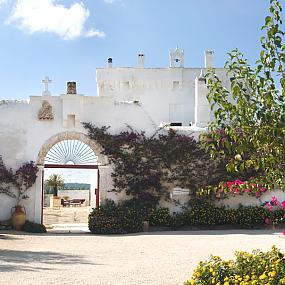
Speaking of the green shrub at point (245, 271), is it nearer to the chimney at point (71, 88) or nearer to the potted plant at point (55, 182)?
the chimney at point (71, 88)

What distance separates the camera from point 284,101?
17.6 ft

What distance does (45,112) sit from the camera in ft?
57.0

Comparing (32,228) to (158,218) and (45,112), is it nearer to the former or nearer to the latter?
(45,112)

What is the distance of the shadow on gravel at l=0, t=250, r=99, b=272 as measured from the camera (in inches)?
341

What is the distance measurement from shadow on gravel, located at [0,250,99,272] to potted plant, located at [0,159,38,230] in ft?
19.7

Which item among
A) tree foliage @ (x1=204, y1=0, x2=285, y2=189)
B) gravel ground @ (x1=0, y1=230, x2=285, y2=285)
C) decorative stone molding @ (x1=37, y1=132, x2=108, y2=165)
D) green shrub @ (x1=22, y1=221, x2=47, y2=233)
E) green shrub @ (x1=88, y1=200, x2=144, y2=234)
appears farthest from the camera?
decorative stone molding @ (x1=37, y1=132, x2=108, y2=165)

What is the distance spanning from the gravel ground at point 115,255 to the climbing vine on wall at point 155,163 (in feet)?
7.35

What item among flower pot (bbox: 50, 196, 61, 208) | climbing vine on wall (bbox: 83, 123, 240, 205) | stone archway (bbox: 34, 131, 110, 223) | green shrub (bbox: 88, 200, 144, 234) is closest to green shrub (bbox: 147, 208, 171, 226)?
green shrub (bbox: 88, 200, 144, 234)

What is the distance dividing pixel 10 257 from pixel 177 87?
19402 millimetres

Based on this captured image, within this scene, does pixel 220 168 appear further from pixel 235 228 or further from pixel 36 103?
pixel 36 103

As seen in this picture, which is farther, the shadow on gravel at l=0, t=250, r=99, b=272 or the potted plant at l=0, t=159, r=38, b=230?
the potted plant at l=0, t=159, r=38, b=230

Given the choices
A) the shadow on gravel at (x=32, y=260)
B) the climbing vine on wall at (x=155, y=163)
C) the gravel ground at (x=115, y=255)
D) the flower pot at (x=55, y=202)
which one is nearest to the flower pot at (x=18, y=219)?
the gravel ground at (x=115, y=255)

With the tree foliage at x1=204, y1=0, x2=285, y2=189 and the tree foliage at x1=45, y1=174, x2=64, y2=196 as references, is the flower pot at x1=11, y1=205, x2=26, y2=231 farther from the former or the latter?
the tree foliage at x1=45, y1=174, x2=64, y2=196

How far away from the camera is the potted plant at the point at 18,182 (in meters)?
16.7
